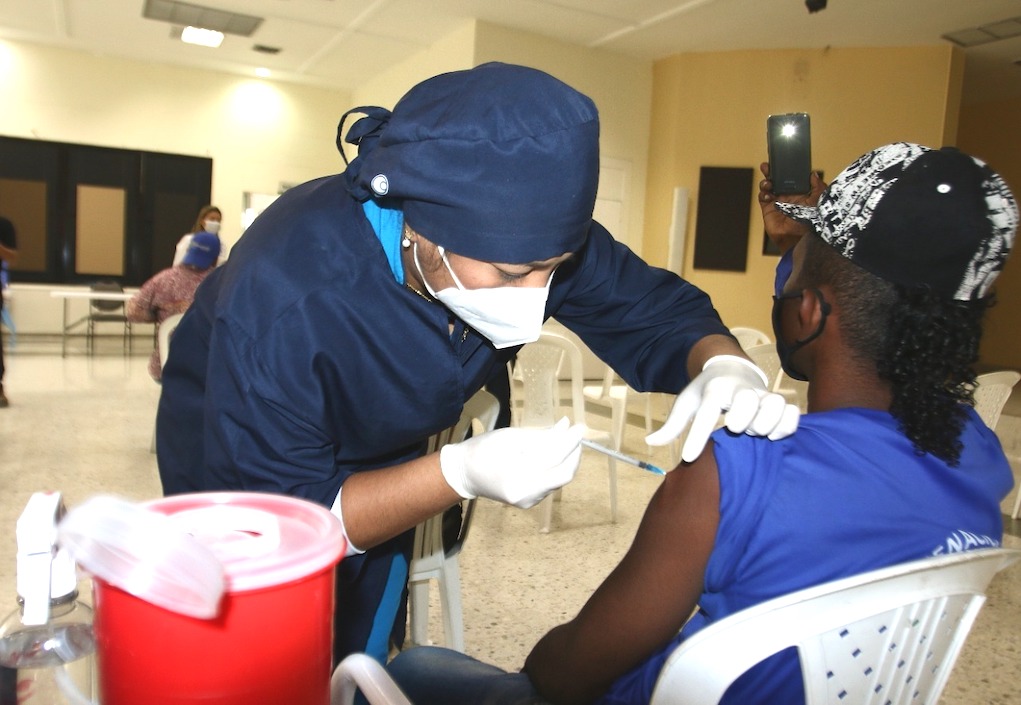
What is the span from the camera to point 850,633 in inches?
26.6

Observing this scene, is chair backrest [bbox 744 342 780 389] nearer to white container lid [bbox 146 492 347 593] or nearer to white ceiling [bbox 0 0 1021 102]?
Answer: white ceiling [bbox 0 0 1021 102]

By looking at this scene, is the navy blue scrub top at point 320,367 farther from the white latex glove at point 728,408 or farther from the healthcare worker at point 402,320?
the white latex glove at point 728,408

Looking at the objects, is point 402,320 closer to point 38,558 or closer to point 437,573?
point 38,558

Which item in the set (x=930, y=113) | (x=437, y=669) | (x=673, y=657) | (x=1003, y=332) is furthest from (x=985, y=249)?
(x=1003, y=332)

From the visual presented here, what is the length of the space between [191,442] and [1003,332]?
9527 mm

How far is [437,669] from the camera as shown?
3.19ft

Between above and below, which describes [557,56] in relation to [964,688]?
above

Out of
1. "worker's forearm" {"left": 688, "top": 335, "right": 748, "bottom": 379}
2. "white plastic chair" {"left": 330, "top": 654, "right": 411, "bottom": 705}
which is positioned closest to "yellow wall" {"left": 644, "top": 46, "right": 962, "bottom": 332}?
"worker's forearm" {"left": 688, "top": 335, "right": 748, "bottom": 379}

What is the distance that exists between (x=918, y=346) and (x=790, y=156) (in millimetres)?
813

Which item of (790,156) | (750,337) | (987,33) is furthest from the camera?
(987,33)

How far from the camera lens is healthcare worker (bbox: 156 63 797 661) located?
0.85 m

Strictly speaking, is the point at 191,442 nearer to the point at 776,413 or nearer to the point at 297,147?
the point at 776,413

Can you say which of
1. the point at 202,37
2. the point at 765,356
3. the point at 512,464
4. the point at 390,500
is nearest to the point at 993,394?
the point at 765,356

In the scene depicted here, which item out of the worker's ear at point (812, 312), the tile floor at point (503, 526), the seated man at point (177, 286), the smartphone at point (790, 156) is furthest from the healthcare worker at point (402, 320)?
the seated man at point (177, 286)
